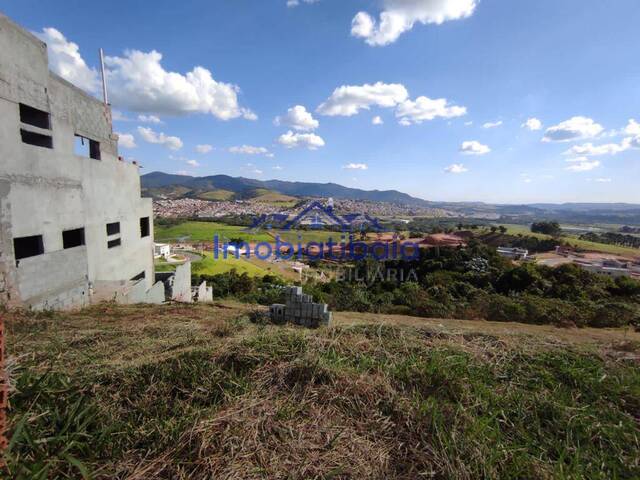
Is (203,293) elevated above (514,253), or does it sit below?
above

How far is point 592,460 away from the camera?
6.49 feet

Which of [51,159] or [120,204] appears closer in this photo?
[51,159]

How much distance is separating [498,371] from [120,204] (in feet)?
37.6

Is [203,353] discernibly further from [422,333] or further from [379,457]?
[422,333]

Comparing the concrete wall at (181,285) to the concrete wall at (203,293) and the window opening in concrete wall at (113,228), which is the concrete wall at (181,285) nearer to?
the concrete wall at (203,293)

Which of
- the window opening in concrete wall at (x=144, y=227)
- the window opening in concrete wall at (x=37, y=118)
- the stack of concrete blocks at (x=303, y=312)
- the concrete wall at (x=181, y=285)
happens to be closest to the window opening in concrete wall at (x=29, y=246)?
the window opening in concrete wall at (x=37, y=118)

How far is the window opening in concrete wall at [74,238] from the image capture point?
8.27 m

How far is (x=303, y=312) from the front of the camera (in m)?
6.65

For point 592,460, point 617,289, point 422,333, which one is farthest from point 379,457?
point 617,289

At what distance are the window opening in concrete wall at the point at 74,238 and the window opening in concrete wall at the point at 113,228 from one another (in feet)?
4.01

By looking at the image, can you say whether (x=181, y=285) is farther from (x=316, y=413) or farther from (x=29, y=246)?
(x=316, y=413)

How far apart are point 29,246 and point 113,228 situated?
2.82 m

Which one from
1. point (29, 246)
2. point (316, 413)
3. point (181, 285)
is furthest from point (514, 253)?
point (29, 246)

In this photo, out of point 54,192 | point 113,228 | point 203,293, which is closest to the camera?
point 54,192
